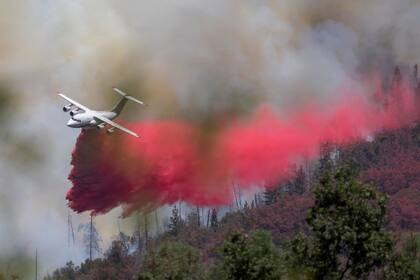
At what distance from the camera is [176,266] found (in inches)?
2466

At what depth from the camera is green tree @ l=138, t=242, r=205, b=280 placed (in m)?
62.5

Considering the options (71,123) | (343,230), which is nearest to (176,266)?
(343,230)

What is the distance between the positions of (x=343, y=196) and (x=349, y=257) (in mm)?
3456

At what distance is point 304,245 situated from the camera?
6162 cm

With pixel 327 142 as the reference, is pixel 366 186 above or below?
below

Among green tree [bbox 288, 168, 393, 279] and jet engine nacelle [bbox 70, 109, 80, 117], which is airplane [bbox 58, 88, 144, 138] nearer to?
jet engine nacelle [bbox 70, 109, 80, 117]

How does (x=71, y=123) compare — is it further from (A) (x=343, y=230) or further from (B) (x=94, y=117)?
(A) (x=343, y=230)

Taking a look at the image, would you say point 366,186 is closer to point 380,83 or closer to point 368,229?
point 368,229

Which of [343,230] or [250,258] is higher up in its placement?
[343,230]

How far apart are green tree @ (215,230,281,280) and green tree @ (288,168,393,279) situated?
5.25 ft

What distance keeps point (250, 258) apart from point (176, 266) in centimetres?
449

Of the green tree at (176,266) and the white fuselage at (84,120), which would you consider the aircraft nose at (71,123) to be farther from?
the green tree at (176,266)

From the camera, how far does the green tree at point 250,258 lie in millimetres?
60688

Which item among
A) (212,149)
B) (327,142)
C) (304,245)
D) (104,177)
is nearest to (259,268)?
(304,245)
